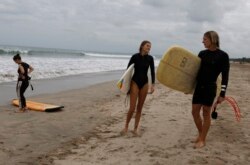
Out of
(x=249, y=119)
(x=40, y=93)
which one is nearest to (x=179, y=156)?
(x=249, y=119)

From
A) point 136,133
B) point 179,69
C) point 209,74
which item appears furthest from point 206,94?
point 136,133

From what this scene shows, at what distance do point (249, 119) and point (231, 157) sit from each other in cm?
329

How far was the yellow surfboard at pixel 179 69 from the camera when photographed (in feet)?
18.9

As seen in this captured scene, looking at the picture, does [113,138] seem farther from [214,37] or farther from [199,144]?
[214,37]

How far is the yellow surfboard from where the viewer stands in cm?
575

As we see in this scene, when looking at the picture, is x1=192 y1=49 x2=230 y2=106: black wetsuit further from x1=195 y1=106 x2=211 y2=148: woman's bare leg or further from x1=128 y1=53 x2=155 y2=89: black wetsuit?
x1=128 y1=53 x2=155 y2=89: black wetsuit

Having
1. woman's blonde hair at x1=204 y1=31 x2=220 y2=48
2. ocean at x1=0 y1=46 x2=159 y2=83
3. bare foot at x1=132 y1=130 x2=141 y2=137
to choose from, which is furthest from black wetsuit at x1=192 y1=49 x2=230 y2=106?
ocean at x1=0 y1=46 x2=159 y2=83

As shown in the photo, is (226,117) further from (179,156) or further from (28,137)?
(28,137)

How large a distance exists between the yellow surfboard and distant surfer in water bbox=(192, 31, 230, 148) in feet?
0.57

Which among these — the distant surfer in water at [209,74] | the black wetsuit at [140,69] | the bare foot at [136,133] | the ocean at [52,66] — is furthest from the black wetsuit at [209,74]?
the ocean at [52,66]

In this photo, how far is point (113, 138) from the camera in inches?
247

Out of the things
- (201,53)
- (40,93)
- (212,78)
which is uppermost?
(201,53)

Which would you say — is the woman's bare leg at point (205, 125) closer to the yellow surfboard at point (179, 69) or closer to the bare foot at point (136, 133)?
the yellow surfboard at point (179, 69)

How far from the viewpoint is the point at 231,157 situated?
17.3 feet
